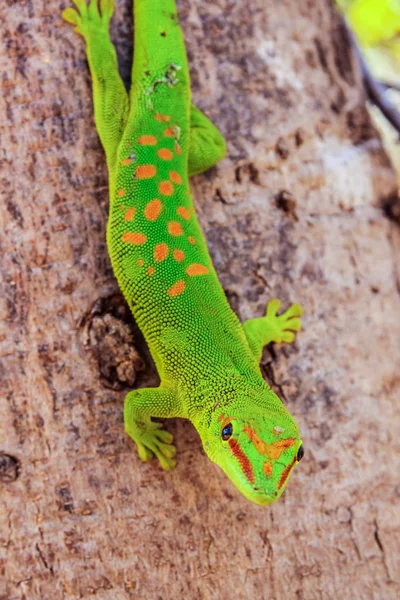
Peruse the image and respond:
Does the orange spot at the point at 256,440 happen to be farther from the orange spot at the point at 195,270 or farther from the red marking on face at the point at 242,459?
Answer: the orange spot at the point at 195,270

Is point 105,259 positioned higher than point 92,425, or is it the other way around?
point 105,259

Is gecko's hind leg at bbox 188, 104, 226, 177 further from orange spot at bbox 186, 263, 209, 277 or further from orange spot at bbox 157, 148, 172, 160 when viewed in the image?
orange spot at bbox 186, 263, 209, 277

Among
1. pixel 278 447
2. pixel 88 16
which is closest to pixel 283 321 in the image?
pixel 278 447

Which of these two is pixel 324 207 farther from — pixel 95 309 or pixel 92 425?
pixel 92 425

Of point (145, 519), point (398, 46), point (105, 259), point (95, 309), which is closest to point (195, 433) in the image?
point (145, 519)

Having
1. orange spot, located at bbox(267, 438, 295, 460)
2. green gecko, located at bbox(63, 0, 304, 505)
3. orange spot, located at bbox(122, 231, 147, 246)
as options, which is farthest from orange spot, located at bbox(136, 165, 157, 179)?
orange spot, located at bbox(267, 438, 295, 460)

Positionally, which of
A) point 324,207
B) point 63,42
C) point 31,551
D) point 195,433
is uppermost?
point 63,42
